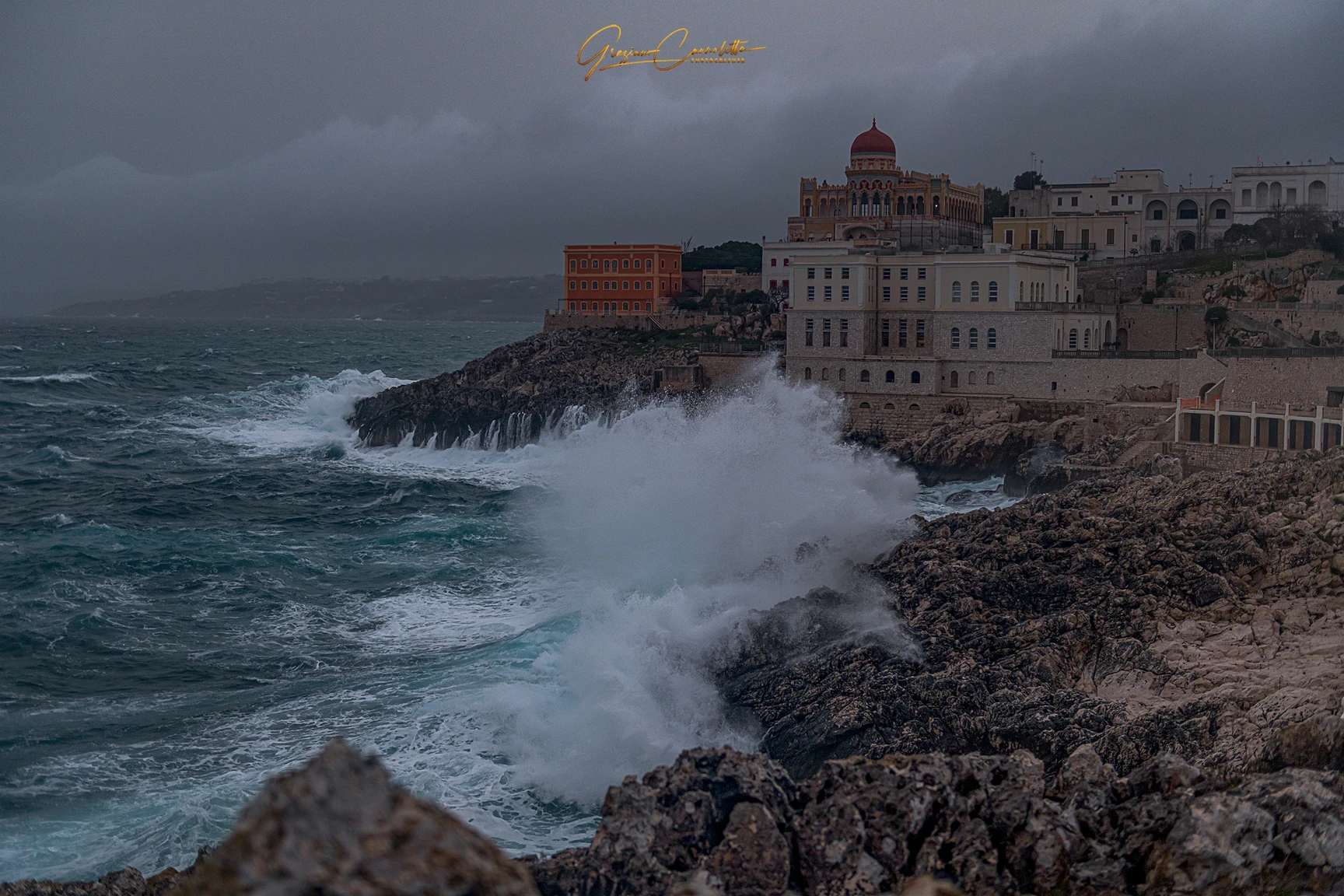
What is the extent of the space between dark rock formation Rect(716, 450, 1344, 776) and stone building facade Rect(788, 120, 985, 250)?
3735 centimetres

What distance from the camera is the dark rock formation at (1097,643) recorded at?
47.0 feet

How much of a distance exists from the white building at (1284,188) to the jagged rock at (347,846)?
59755 mm

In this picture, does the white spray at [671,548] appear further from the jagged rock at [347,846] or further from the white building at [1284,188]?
the white building at [1284,188]

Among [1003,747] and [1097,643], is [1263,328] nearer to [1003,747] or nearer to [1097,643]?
[1097,643]

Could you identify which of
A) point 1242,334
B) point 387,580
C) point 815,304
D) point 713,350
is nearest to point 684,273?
point 713,350

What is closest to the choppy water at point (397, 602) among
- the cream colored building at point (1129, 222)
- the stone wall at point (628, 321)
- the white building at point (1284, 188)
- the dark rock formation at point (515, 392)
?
the dark rock formation at point (515, 392)

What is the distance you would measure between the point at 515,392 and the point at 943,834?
45.2 m

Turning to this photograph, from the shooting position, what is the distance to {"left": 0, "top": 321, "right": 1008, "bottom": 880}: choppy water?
1636cm

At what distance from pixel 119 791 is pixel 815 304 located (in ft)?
114

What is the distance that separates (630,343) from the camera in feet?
193

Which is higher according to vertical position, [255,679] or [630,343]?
[630,343]

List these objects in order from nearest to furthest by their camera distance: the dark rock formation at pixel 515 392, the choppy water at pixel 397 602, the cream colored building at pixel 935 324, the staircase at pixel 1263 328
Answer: the choppy water at pixel 397 602
the staircase at pixel 1263 328
the cream colored building at pixel 935 324
the dark rock formation at pixel 515 392

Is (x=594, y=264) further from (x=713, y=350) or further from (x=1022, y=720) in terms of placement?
(x=1022, y=720)

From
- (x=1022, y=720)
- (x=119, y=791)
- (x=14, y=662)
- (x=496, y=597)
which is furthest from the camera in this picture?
(x=496, y=597)
